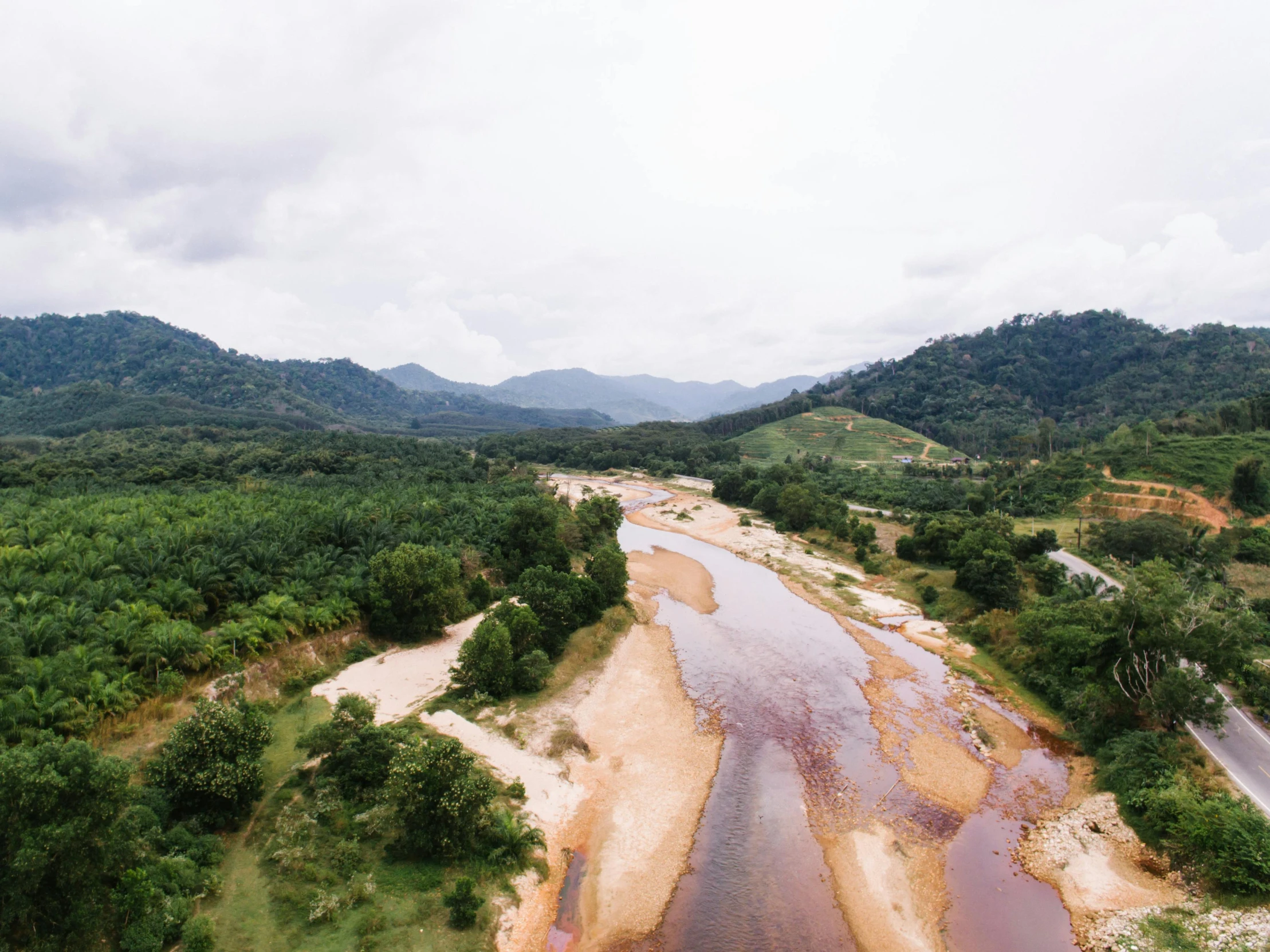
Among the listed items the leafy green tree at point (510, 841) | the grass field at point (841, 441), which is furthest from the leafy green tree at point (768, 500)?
the leafy green tree at point (510, 841)

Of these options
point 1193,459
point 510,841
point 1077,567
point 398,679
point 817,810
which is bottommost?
point 817,810

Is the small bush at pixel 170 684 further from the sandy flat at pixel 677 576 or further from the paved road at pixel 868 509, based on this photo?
the paved road at pixel 868 509

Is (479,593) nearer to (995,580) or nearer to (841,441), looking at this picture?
(995,580)

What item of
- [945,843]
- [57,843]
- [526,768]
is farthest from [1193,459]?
[57,843]

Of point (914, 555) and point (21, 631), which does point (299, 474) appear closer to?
point (21, 631)

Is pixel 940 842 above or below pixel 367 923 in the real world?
below

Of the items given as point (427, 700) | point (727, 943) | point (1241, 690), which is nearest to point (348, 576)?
point (427, 700)
